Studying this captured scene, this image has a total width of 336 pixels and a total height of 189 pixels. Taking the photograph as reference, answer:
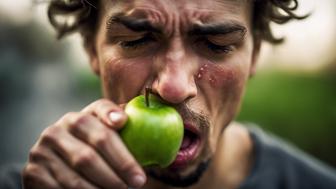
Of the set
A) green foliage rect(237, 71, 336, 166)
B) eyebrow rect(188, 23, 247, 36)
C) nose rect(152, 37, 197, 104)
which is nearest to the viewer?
nose rect(152, 37, 197, 104)

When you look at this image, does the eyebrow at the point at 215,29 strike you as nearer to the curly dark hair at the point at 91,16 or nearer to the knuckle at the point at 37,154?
the curly dark hair at the point at 91,16

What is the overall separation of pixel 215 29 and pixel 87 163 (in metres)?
1.07

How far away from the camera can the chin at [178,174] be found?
10.1 ft

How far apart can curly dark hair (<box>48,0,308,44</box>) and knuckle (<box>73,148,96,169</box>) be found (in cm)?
140

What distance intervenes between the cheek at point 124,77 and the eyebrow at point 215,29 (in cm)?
30

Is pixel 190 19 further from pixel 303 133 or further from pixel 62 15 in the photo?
pixel 303 133

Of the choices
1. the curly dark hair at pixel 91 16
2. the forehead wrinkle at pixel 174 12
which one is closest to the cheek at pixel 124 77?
the forehead wrinkle at pixel 174 12

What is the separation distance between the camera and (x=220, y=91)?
9.92 ft

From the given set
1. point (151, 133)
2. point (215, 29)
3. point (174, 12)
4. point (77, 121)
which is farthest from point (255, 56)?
point (77, 121)

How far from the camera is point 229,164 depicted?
3930 mm

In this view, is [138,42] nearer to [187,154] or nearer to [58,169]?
[187,154]

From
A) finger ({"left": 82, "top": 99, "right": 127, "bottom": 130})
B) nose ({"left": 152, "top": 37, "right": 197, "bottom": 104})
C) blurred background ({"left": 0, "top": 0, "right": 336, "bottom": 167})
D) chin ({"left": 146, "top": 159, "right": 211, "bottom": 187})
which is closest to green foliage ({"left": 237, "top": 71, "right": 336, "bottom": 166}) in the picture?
blurred background ({"left": 0, "top": 0, "right": 336, "bottom": 167})

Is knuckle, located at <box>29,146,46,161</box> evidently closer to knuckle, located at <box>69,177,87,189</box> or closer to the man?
the man

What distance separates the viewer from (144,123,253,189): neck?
12.3 ft
